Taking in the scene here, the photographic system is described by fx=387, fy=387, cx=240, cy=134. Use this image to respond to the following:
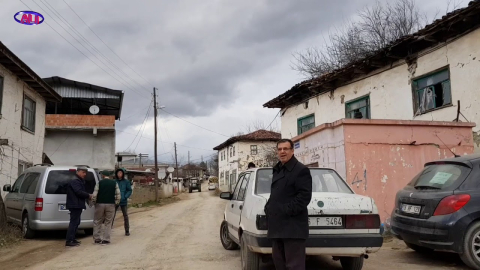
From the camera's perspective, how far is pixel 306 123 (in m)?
18.5

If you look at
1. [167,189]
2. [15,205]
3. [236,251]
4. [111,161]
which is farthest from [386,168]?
[167,189]

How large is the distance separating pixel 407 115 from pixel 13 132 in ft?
45.8

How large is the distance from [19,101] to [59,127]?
29.5 feet

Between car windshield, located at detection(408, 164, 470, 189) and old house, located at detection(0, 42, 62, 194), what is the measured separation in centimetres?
1188

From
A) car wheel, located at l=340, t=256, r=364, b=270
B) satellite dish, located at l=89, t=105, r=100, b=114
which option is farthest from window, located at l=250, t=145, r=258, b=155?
car wheel, located at l=340, t=256, r=364, b=270

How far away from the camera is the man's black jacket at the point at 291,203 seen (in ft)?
12.4

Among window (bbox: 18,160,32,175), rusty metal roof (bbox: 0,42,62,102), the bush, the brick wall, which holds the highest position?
rusty metal roof (bbox: 0,42,62,102)

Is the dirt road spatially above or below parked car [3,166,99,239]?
below

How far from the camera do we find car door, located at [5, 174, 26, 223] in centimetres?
1040

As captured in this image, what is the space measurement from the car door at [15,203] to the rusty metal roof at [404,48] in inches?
454

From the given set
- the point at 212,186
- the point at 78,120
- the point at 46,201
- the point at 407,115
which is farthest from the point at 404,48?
the point at 212,186

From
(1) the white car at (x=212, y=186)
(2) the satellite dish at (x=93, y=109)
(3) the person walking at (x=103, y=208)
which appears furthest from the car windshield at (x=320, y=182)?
(1) the white car at (x=212, y=186)

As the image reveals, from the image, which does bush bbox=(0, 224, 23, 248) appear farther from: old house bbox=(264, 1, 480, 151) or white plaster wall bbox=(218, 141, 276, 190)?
white plaster wall bbox=(218, 141, 276, 190)

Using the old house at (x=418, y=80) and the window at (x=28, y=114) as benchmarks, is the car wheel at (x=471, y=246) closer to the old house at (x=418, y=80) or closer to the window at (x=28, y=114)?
the old house at (x=418, y=80)
